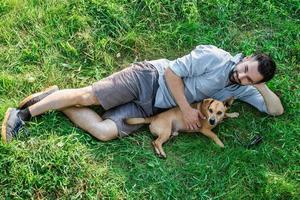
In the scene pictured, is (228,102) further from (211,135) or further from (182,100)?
(182,100)

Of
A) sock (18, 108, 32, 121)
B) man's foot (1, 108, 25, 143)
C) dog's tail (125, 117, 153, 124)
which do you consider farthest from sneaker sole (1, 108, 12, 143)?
dog's tail (125, 117, 153, 124)

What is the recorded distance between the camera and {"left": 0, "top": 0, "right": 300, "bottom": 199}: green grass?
4.91 metres

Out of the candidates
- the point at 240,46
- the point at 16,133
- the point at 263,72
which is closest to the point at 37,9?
the point at 16,133

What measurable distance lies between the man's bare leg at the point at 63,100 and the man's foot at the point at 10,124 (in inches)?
5.2

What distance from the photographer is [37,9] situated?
6.03 metres

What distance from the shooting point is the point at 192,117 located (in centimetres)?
518

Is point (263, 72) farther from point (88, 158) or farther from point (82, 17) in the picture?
point (82, 17)

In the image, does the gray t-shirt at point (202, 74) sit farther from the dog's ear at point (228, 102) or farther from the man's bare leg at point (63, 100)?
the man's bare leg at point (63, 100)

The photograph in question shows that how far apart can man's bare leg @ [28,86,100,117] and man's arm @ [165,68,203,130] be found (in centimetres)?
69

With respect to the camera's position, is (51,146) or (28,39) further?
(28,39)

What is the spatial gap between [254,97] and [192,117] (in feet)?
2.40

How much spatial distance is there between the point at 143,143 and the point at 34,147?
96 cm

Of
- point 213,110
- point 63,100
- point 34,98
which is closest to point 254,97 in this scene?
point 213,110

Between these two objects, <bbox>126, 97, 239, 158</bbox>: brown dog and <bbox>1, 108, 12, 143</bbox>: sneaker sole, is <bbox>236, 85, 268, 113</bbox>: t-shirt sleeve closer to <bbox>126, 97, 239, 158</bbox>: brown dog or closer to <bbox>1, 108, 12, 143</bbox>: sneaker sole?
<bbox>126, 97, 239, 158</bbox>: brown dog
